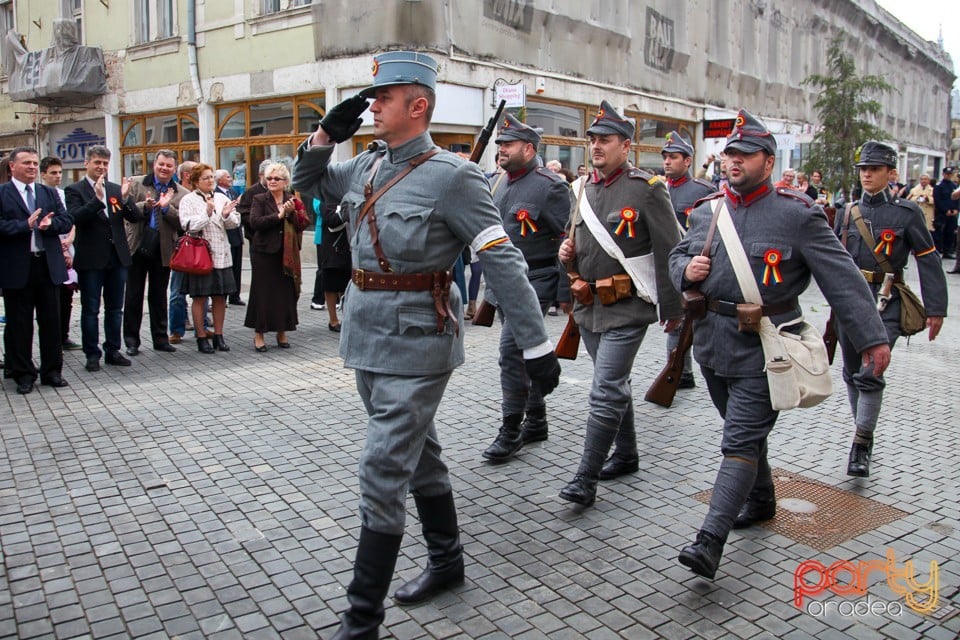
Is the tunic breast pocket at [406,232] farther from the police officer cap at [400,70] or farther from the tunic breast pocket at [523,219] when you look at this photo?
the tunic breast pocket at [523,219]

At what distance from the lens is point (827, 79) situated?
67.4 feet

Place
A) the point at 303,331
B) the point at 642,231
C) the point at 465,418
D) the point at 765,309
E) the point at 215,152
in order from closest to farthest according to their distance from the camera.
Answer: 1. the point at 765,309
2. the point at 642,231
3. the point at 465,418
4. the point at 303,331
5. the point at 215,152

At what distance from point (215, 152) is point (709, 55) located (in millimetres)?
14473

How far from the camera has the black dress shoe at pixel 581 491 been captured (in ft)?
15.3

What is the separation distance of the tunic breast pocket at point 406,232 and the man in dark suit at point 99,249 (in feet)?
18.0

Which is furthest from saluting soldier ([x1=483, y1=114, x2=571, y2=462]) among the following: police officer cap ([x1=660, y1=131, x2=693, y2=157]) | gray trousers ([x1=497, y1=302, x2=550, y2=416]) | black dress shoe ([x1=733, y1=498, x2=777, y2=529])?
police officer cap ([x1=660, y1=131, x2=693, y2=157])

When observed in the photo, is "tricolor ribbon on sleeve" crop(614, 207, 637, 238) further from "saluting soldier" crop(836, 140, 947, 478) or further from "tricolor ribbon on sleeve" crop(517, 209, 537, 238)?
"saluting soldier" crop(836, 140, 947, 478)

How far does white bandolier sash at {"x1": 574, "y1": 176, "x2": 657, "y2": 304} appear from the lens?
16.0 ft

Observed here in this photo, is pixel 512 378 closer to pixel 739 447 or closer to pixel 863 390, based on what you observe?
pixel 739 447

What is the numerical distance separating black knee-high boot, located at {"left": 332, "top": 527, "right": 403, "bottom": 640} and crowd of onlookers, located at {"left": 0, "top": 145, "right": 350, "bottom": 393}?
4.89 metres

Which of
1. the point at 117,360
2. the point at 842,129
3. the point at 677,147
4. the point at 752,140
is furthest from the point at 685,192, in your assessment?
the point at 842,129

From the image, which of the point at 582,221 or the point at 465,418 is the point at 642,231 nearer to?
the point at 582,221

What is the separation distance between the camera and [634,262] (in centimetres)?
496

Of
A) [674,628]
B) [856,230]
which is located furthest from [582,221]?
[674,628]
